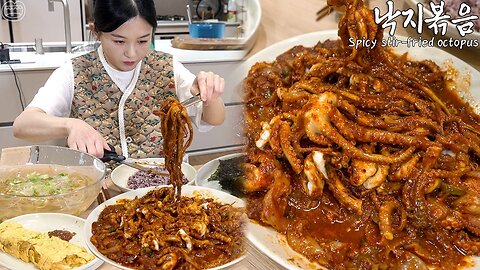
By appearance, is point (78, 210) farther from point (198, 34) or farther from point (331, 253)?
point (198, 34)

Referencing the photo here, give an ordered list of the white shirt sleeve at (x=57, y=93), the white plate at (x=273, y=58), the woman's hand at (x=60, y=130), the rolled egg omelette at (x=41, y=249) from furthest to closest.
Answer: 1. the white shirt sleeve at (x=57, y=93)
2. the woman's hand at (x=60, y=130)
3. the rolled egg omelette at (x=41, y=249)
4. the white plate at (x=273, y=58)

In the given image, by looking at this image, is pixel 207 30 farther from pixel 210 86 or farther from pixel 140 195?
pixel 140 195

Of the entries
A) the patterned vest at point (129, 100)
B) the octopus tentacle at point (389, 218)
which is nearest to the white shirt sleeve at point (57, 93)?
the patterned vest at point (129, 100)

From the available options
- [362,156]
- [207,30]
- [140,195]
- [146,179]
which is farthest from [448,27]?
[207,30]

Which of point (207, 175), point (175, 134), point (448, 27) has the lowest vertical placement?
point (207, 175)

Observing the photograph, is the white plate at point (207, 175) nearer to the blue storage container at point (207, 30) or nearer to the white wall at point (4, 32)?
the blue storage container at point (207, 30)

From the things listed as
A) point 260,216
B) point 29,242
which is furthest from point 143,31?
point 260,216
